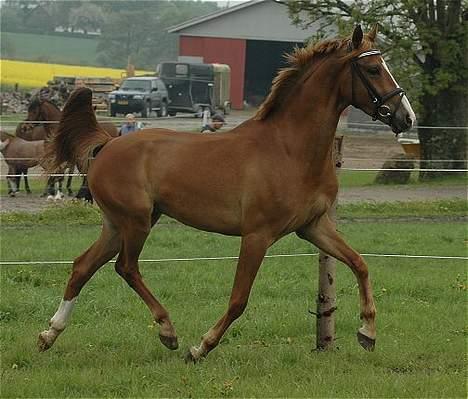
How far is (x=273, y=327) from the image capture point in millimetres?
7809

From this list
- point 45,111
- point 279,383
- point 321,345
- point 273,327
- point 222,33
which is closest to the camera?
point 279,383

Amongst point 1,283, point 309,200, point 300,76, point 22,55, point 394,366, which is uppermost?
point 300,76

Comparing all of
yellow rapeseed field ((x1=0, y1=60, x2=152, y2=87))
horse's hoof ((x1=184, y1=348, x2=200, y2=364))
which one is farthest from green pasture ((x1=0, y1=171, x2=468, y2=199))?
yellow rapeseed field ((x1=0, y1=60, x2=152, y2=87))

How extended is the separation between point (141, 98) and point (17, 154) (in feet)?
79.5

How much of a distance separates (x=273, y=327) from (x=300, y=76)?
7.08 ft

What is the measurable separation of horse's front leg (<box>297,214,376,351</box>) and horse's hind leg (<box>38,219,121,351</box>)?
144cm

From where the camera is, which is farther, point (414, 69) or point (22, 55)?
point (22, 55)

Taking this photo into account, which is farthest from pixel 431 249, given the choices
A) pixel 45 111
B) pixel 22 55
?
pixel 22 55

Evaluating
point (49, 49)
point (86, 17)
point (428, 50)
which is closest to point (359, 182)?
point (428, 50)

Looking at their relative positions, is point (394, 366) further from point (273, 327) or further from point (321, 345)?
point (273, 327)

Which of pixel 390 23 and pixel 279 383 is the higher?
pixel 390 23

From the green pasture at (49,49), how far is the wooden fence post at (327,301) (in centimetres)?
7722

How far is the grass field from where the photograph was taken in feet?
19.7

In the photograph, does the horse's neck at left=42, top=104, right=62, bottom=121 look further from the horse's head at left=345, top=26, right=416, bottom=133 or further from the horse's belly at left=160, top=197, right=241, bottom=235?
the horse's head at left=345, top=26, right=416, bottom=133
